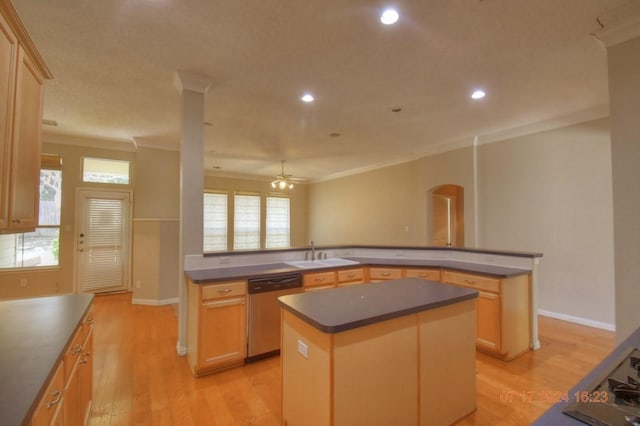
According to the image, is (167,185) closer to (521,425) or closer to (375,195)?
(375,195)

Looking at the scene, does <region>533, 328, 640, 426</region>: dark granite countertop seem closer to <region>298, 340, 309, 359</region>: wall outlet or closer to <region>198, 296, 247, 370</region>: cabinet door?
<region>298, 340, 309, 359</region>: wall outlet

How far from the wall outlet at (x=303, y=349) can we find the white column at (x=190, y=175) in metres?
1.86

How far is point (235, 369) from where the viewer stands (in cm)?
277

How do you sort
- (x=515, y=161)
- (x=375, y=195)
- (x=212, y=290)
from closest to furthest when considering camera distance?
(x=212, y=290) < (x=515, y=161) < (x=375, y=195)

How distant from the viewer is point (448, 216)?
6.58 m

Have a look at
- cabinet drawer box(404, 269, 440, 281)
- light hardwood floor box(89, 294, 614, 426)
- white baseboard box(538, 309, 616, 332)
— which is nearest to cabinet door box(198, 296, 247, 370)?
light hardwood floor box(89, 294, 614, 426)

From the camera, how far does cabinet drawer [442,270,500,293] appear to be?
290cm

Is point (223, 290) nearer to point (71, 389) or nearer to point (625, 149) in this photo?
point (71, 389)

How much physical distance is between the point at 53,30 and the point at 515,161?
5551 mm

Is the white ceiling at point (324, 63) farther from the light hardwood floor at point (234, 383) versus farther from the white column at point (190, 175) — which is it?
the light hardwood floor at point (234, 383)

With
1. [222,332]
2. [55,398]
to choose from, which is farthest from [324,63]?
[55,398]

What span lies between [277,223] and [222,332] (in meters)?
6.36

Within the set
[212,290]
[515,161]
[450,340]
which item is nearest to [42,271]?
[212,290]

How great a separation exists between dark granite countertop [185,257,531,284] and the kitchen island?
1.08 meters
